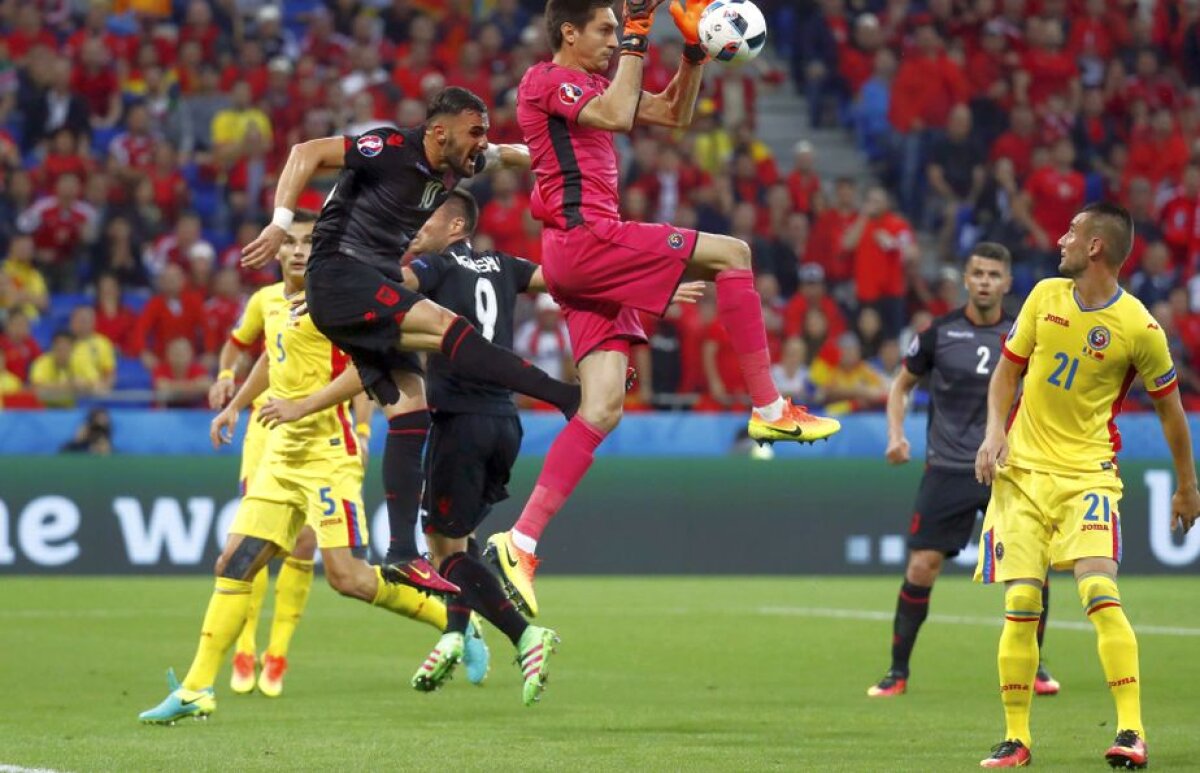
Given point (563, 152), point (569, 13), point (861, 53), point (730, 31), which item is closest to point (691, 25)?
point (730, 31)

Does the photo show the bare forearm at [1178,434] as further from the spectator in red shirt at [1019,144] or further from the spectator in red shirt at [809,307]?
the spectator in red shirt at [1019,144]

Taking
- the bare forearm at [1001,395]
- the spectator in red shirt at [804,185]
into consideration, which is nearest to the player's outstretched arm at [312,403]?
the bare forearm at [1001,395]

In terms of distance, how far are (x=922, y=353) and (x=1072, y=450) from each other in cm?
362

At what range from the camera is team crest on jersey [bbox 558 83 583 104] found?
26.7ft

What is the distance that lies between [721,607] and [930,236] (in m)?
8.97

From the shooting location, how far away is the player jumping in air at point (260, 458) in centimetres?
1080

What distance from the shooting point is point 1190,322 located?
2031cm

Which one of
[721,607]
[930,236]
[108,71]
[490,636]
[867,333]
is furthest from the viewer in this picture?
[930,236]

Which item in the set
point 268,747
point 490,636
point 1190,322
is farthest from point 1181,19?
point 268,747

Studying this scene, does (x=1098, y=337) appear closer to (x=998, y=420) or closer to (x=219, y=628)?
(x=998, y=420)

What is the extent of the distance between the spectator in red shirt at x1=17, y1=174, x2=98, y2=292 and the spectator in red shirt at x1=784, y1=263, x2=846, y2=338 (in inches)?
290

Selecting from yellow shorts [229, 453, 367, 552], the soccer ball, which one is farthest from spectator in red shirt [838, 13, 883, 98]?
the soccer ball

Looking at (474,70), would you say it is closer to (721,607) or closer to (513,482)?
(513,482)

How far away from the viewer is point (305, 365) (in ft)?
35.6
